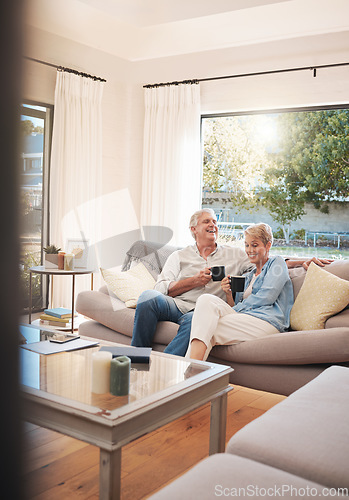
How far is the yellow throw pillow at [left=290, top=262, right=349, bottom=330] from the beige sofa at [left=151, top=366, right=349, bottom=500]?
1.27 m

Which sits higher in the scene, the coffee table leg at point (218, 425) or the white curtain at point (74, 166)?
the white curtain at point (74, 166)

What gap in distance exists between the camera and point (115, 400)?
5.52 ft

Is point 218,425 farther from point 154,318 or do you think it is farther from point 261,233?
point 261,233

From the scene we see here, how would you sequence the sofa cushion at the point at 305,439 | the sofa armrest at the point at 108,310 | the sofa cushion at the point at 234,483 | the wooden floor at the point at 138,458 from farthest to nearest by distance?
the sofa armrest at the point at 108,310 → the wooden floor at the point at 138,458 → the sofa cushion at the point at 305,439 → the sofa cushion at the point at 234,483

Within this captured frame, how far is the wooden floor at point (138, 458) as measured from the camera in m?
1.82

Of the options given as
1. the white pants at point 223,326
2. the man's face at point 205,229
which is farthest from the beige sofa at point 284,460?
the man's face at point 205,229

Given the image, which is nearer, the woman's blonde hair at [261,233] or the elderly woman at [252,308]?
the elderly woman at [252,308]

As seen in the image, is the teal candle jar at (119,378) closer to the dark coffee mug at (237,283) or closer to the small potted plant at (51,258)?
the dark coffee mug at (237,283)

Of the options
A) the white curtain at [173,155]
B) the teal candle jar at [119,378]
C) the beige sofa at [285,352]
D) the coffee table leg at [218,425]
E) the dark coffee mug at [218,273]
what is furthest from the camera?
the white curtain at [173,155]

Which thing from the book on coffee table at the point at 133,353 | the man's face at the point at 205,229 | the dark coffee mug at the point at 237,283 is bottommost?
the book on coffee table at the point at 133,353

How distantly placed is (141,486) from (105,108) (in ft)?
14.2

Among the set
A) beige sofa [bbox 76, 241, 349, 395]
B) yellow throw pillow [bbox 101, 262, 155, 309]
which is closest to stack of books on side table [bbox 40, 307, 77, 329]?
yellow throw pillow [bbox 101, 262, 155, 309]

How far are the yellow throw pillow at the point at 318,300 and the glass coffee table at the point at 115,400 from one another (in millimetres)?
990

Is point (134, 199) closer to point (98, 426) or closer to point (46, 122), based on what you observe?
point (46, 122)
